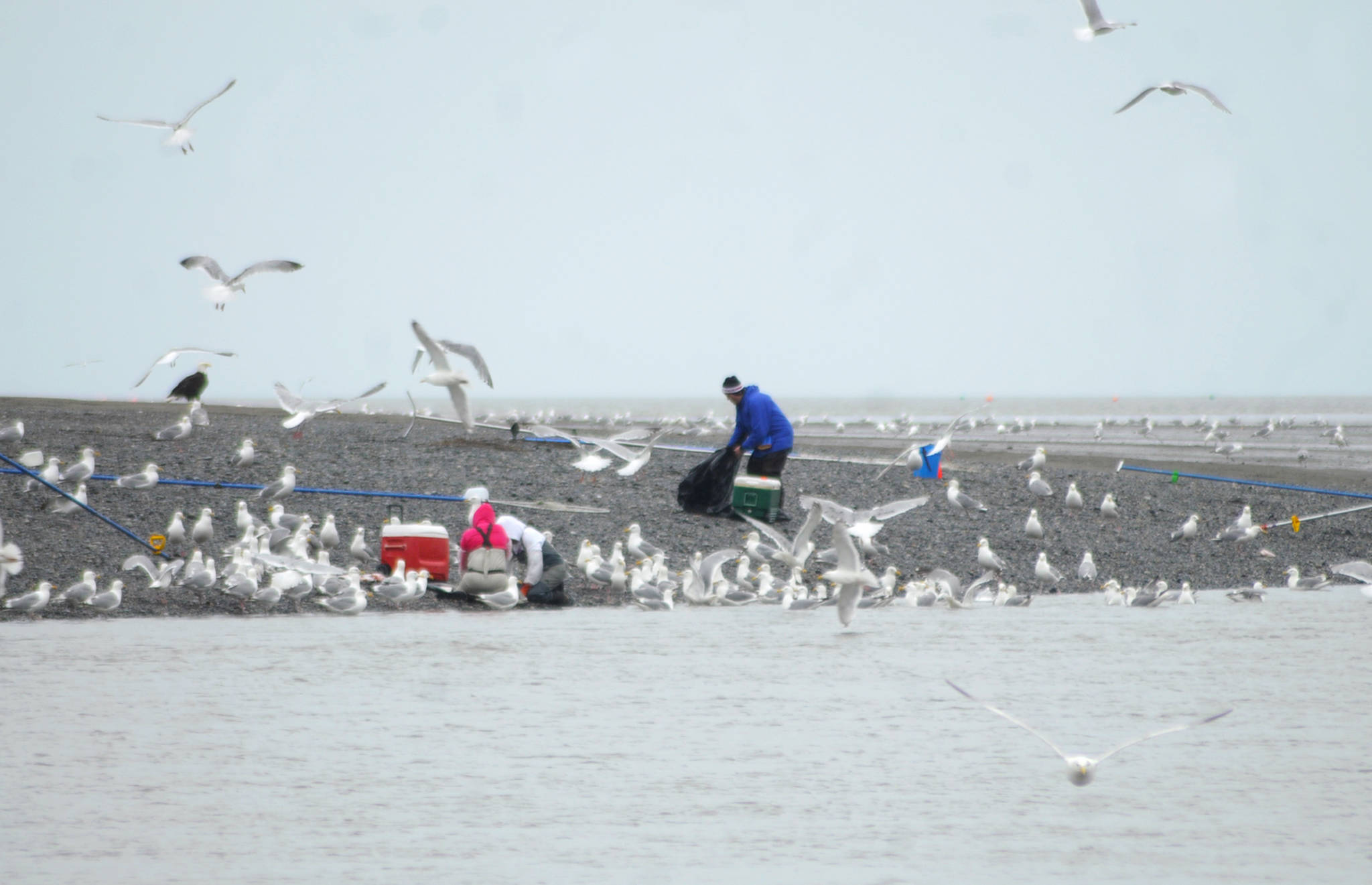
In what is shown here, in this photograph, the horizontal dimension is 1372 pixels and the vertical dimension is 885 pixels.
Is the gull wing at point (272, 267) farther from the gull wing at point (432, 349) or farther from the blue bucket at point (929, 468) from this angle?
the blue bucket at point (929, 468)

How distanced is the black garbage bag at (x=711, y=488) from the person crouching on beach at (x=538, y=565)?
3.20 m

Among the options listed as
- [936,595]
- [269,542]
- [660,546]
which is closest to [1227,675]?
[936,595]

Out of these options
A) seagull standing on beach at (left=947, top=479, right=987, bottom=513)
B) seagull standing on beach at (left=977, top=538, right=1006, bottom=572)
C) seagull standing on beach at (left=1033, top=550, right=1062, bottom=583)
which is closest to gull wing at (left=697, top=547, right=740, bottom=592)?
seagull standing on beach at (left=977, top=538, right=1006, bottom=572)

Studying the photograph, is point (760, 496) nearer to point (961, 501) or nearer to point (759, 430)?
point (759, 430)

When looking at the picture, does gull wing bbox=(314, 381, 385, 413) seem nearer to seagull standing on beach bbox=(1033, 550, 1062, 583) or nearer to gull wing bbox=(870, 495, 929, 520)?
gull wing bbox=(870, 495, 929, 520)

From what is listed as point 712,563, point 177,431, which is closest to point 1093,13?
point 712,563

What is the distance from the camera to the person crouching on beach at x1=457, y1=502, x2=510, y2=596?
13.4 meters

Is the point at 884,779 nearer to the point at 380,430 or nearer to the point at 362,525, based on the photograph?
the point at 362,525

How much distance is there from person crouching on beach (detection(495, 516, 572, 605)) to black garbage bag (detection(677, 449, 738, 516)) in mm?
3196

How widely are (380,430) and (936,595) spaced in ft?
44.1

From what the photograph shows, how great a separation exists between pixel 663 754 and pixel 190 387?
10.4 m

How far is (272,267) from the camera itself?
34.8 feet

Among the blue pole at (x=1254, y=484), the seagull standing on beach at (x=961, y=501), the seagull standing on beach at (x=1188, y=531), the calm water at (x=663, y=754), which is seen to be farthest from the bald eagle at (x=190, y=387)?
the blue pole at (x=1254, y=484)

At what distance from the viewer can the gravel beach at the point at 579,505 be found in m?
14.8
